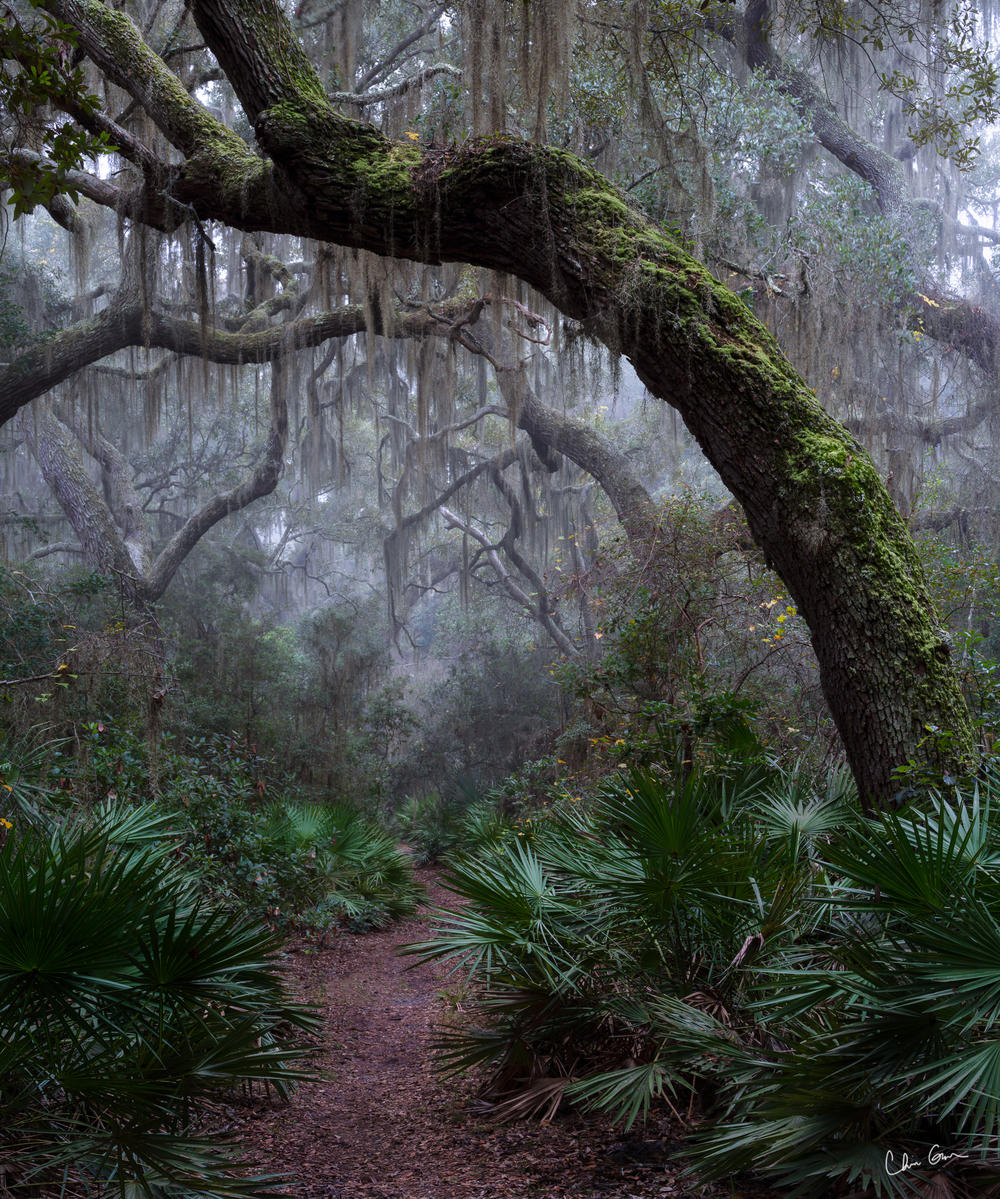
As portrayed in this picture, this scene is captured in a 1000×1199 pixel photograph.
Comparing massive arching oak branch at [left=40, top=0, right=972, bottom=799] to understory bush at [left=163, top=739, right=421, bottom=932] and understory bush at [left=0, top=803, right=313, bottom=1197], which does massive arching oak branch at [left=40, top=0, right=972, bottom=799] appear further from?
understory bush at [left=163, top=739, right=421, bottom=932]

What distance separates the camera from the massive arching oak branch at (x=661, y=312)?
13.2 ft

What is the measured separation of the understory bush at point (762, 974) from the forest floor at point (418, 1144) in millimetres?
145

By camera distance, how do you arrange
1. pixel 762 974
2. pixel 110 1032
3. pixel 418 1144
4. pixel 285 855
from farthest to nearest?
pixel 285 855
pixel 418 1144
pixel 762 974
pixel 110 1032

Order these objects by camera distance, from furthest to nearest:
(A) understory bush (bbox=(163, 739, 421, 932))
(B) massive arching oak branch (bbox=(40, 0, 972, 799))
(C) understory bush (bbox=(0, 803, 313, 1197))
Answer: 1. (A) understory bush (bbox=(163, 739, 421, 932))
2. (B) massive arching oak branch (bbox=(40, 0, 972, 799))
3. (C) understory bush (bbox=(0, 803, 313, 1197))

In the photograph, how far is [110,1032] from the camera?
9.53 ft

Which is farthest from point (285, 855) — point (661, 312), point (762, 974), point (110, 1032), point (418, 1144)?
point (661, 312)

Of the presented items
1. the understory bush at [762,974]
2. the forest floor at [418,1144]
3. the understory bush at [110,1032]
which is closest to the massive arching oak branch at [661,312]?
the understory bush at [762,974]

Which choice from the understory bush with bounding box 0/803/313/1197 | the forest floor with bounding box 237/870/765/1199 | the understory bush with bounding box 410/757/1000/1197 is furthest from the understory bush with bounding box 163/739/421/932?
the understory bush with bounding box 0/803/313/1197

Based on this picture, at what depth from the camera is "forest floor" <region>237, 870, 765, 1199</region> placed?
316 centimetres

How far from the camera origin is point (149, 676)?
6.95 m

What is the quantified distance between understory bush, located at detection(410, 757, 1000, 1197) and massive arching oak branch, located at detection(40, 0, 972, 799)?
24.5 inches

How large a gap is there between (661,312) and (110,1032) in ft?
11.8

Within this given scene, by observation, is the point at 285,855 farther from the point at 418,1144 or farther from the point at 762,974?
the point at 762,974

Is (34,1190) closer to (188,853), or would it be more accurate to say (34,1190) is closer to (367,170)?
(188,853)
